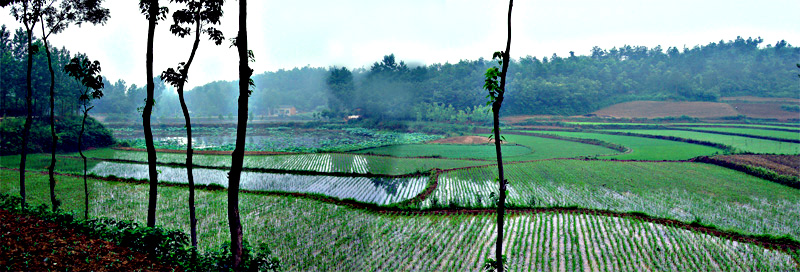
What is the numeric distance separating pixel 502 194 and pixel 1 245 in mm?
9419

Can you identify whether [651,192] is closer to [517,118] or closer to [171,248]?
[171,248]

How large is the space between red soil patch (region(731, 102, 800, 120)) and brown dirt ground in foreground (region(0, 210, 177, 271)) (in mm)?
80662

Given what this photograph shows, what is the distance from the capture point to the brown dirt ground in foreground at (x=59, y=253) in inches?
282

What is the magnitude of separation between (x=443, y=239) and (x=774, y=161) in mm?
27492

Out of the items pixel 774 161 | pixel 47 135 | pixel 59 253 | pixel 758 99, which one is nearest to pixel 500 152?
pixel 59 253

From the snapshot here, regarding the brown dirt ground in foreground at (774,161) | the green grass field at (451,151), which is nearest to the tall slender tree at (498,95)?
the brown dirt ground in foreground at (774,161)

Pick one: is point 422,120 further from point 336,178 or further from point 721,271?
point 721,271

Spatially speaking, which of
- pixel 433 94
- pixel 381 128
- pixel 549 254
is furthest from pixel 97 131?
pixel 433 94

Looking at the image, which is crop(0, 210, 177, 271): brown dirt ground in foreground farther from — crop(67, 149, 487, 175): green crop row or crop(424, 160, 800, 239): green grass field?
crop(67, 149, 487, 175): green crop row

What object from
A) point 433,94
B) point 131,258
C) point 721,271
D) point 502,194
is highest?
point 433,94

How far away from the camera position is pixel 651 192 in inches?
771

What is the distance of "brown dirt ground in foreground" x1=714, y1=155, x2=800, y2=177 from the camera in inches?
925

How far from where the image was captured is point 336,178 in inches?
953

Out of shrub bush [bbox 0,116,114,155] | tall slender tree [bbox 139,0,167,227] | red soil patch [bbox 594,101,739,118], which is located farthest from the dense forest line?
tall slender tree [bbox 139,0,167,227]
